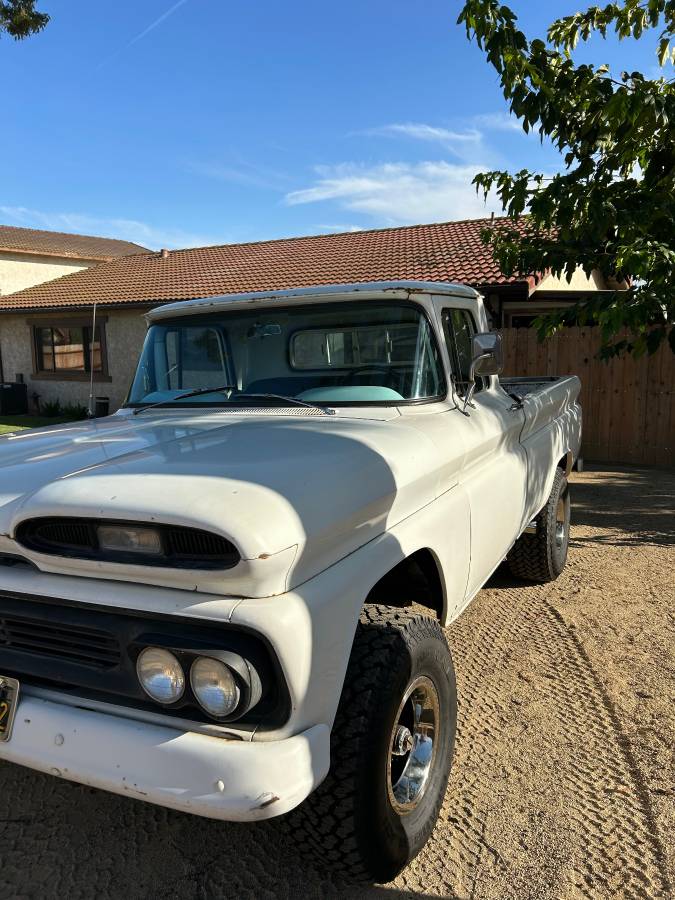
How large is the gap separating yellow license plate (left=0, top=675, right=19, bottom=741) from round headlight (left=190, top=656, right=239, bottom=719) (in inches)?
22.6

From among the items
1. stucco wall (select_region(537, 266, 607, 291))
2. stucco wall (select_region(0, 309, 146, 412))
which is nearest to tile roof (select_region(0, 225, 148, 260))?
stucco wall (select_region(0, 309, 146, 412))

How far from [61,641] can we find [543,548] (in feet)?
11.4

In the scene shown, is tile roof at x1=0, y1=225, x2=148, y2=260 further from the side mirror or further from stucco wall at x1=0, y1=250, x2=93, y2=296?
the side mirror

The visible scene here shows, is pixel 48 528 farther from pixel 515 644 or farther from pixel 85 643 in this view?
pixel 515 644

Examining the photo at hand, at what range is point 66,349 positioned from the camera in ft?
59.5

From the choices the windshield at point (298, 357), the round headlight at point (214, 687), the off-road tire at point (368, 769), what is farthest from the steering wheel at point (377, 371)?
the round headlight at point (214, 687)

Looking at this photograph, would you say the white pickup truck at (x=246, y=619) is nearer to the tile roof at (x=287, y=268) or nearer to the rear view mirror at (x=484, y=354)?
the rear view mirror at (x=484, y=354)

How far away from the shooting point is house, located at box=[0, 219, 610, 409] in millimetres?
13648

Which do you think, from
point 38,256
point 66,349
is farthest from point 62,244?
point 66,349

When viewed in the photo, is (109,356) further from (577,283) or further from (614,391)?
(614,391)

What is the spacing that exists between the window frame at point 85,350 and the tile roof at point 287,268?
18.6 inches

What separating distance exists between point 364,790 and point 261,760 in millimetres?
412

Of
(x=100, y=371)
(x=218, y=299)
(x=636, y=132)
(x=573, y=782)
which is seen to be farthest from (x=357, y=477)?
(x=100, y=371)

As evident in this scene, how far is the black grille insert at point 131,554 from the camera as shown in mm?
1622
